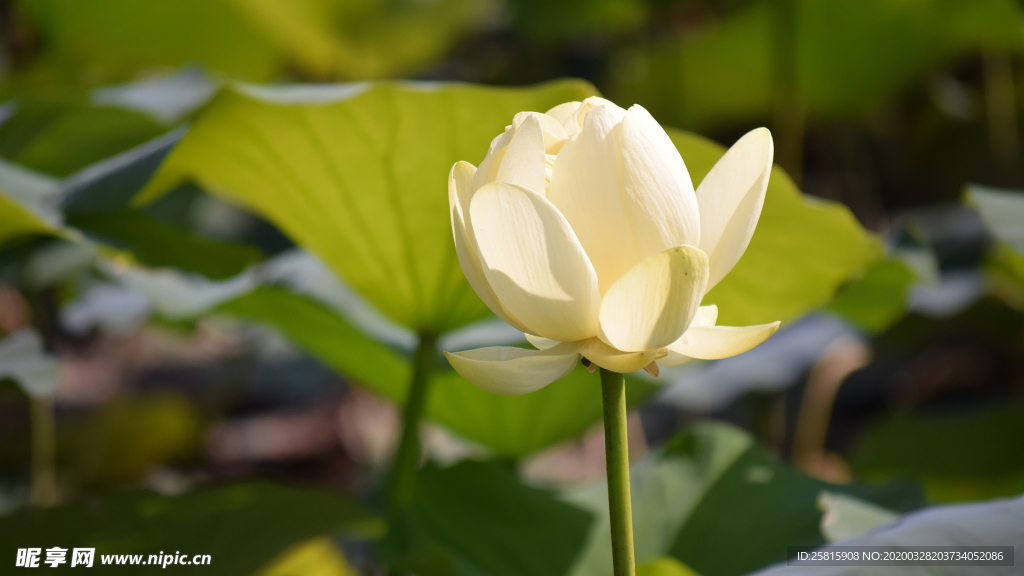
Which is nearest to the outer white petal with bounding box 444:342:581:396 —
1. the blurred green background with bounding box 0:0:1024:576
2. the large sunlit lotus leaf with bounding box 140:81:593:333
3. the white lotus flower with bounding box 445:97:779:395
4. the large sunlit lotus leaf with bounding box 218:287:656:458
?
the white lotus flower with bounding box 445:97:779:395

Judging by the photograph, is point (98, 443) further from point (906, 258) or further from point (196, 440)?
point (906, 258)

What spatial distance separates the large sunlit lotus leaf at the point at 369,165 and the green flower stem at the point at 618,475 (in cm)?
26

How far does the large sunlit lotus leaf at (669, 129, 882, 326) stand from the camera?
0.50 metres

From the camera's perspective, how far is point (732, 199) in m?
0.25

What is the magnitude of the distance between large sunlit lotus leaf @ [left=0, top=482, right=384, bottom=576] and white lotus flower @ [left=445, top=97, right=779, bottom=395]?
0.31m

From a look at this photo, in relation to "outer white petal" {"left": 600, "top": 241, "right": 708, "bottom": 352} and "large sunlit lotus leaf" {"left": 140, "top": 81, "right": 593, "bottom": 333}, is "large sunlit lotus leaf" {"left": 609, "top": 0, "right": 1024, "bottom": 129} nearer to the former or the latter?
"large sunlit lotus leaf" {"left": 140, "top": 81, "right": 593, "bottom": 333}

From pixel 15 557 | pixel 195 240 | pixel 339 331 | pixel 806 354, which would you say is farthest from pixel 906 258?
pixel 15 557

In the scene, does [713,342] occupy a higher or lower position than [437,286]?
lower

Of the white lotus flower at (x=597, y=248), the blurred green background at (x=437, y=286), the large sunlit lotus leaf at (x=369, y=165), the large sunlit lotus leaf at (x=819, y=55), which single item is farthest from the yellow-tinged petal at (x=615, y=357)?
the large sunlit lotus leaf at (x=819, y=55)

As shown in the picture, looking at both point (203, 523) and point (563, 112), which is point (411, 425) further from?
point (563, 112)

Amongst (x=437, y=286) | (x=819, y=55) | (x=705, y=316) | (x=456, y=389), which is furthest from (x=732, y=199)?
(x=819, y=55)

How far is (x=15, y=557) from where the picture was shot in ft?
1.51

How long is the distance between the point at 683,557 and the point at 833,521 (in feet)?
0.32

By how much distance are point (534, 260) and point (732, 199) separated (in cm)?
8
